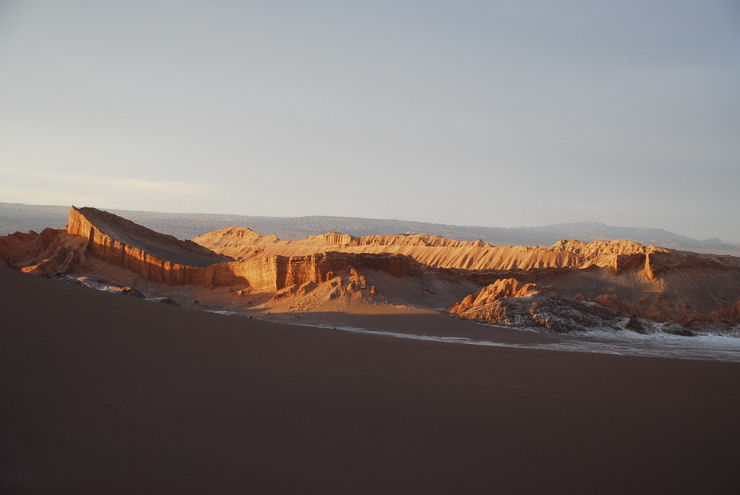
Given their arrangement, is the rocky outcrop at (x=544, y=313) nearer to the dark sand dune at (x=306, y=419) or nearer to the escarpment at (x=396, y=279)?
the escarpment at (x=396, y=279)

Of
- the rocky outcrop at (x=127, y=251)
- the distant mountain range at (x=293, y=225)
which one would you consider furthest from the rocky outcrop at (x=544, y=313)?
the distant mountain range at (x=293, y=225)

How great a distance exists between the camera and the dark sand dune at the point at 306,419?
8.77 feet

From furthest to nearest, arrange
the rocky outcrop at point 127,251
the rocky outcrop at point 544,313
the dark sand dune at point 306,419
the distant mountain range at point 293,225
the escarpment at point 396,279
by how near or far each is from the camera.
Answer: the distant mountain range at point 293,225 → the rocky outcrop at point 127,251 → the escarpment at point 396,279 → the rocky outcrop at point 544,313 → the dark sand dune at point 306,419

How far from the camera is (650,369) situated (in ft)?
20.0

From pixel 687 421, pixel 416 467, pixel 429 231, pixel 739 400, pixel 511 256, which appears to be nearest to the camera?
pixel 416 467

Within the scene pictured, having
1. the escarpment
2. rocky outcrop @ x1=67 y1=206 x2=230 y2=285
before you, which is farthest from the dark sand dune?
rocky outcrop @ x1=67 y1=206 x2=230 y2=285

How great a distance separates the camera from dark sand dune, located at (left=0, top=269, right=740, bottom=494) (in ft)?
8.77

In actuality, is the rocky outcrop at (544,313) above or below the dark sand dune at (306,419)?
below

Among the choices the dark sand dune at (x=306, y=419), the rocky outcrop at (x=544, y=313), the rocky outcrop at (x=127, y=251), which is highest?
the rocky outcrop at (x=127, y=251)

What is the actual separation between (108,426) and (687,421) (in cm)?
382

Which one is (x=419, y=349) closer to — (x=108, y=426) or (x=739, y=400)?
(x=739, y=400)

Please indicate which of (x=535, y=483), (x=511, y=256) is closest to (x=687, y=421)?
(x=535, y=483)

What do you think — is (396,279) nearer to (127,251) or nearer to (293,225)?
(127,251)

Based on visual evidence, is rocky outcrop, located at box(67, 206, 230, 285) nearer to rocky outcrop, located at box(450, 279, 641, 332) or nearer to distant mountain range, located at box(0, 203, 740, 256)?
rocky outcrop, located at box(450, 279, 641, 332)
